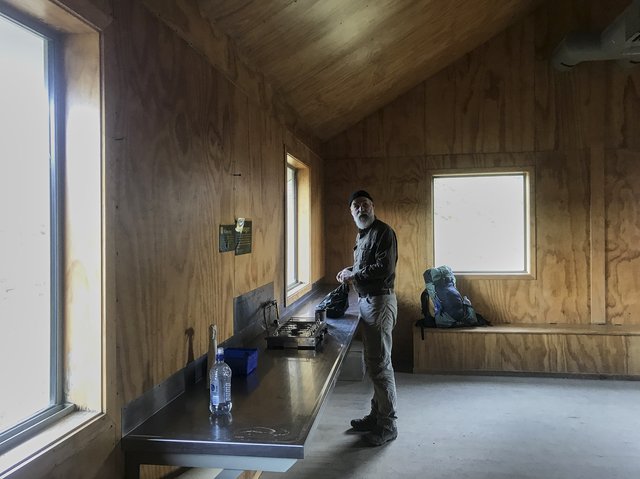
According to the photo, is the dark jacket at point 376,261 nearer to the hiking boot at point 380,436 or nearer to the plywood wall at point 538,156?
the hiking boot at point 380,436

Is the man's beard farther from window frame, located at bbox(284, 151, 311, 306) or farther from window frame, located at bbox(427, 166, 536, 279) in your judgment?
window frame, located at bbox(427, 166, 536, 279)

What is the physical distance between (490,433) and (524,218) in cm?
253

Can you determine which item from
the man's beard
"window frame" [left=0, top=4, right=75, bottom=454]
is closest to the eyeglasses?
the man's beard

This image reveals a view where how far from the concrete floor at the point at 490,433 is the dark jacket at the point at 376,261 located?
84 cm

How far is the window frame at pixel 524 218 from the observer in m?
4.81

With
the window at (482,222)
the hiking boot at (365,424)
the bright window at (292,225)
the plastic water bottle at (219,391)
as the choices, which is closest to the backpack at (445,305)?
the window at (482,222)

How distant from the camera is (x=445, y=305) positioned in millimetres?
4629

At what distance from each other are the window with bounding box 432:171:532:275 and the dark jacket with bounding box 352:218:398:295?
6.95 ft

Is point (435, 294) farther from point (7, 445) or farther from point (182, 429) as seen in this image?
point (7, 445)

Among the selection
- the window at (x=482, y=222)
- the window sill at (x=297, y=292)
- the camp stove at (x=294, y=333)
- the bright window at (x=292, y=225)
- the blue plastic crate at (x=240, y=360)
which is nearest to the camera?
the blue plastic crate at (x=240, y=360)

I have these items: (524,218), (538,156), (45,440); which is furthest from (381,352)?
(538,156)

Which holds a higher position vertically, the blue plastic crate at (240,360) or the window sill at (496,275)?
the window sill at (496,275)

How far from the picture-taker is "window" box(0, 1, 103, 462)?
118 centimetres

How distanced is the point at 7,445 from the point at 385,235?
2.32 metres
